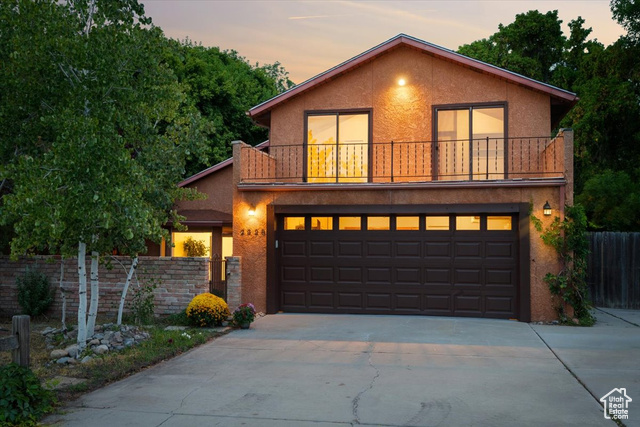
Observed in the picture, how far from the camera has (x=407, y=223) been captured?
14305 millimetres

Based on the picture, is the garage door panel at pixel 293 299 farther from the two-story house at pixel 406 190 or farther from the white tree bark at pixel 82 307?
the white tree bark at pixel 82 307

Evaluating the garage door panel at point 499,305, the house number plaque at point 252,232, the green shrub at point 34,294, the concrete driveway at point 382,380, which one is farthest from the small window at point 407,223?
the green shrub at point 34,294

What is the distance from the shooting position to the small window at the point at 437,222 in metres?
14.1

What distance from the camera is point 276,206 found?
14.5m

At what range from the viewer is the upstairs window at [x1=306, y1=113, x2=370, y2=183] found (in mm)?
15383

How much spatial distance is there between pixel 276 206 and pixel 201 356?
563 centimetres

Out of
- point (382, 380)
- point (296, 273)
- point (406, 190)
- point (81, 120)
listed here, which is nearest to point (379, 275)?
point (296, 273)

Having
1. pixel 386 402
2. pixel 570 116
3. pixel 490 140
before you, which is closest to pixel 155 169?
pixel 386 402

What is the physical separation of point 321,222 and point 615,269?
8483mm

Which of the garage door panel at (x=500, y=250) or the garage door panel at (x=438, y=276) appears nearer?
the garage door panel at (x=500, y=250)

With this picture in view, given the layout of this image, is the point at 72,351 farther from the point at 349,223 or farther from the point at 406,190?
the point at 406,190

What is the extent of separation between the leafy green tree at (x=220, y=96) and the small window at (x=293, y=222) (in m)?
11.3

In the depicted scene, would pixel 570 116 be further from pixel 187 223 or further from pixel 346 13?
pixel 187 223

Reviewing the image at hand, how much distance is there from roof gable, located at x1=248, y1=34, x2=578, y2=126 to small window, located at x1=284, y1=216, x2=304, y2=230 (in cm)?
314
